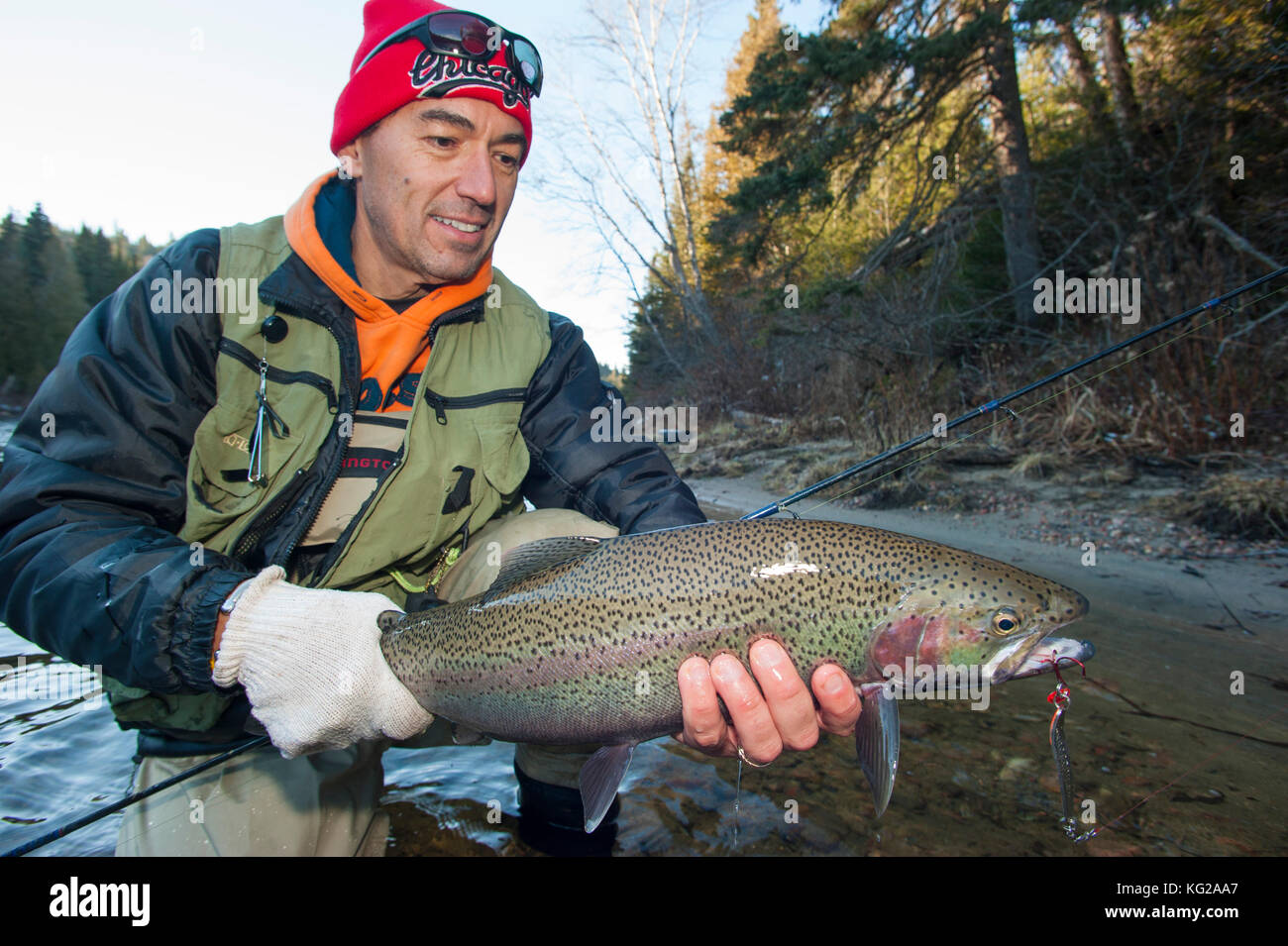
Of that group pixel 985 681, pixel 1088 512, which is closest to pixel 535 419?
pixel 985 681

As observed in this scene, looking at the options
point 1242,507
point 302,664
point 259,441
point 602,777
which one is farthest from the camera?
point 1242,507

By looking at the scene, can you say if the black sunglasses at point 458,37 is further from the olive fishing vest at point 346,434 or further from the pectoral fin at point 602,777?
the pectoral fin at point 602,777

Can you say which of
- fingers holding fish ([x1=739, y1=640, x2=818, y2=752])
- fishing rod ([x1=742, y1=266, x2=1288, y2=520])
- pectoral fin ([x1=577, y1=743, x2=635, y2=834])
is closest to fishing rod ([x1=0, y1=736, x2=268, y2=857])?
pectoral fin ([x1=577, y1=743, x2=635, y2=834])

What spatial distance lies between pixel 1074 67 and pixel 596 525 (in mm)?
11935

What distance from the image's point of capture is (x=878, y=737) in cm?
203

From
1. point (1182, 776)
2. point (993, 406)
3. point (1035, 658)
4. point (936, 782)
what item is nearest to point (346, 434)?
point (1035, 658)

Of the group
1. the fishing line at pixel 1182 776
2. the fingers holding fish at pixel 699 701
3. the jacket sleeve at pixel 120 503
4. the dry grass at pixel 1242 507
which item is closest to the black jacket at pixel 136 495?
the jacket sleeve at pixel 120 503

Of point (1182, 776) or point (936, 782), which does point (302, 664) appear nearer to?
point (936, 782)

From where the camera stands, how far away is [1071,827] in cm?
254

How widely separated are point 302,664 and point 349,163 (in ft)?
6.56

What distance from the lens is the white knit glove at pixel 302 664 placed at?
1.85 metres

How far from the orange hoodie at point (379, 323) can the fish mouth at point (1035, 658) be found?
2.15 m

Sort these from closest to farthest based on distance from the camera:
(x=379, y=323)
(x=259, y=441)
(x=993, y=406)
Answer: (x=259, y=441)
(x=379, y=323)
(x=993, y=406)

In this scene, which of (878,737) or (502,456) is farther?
(502,456)
